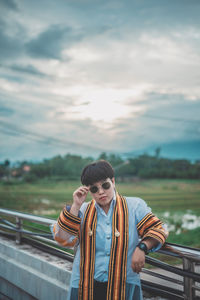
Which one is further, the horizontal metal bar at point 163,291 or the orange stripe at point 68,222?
the horizontal metal bar at point 163,291

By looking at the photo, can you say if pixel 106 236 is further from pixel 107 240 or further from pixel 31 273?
pixel 31 273

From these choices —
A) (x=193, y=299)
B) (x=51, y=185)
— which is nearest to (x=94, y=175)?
(x=193, y=299)

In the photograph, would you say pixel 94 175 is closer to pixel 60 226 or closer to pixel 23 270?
pixel 60 226

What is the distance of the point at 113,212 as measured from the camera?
5.20 ft

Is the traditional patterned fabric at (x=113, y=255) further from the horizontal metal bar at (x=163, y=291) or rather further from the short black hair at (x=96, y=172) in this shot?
the horizontal metal bar at (x=163, y=291)

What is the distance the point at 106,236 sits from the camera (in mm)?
1542

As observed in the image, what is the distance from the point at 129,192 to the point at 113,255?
61761 millimetres

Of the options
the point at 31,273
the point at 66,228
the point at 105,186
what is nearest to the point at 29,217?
the point at 31,273

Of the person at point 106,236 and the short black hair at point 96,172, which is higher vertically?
the short black hair at point 96,172

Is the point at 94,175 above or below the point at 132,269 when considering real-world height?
above

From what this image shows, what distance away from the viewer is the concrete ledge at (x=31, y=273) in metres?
2.62

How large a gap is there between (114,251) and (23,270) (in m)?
2.01

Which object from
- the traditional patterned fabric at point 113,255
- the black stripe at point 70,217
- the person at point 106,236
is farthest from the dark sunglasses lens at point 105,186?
the black stripe at point 70,217

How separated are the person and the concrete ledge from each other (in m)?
1.09
